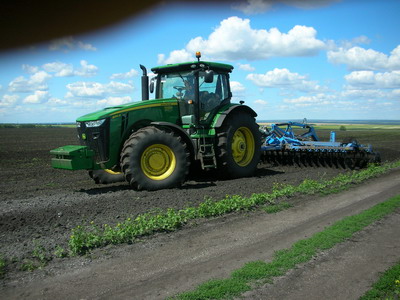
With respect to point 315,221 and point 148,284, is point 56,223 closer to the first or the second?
point 148,284

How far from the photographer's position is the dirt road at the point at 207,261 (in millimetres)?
3986

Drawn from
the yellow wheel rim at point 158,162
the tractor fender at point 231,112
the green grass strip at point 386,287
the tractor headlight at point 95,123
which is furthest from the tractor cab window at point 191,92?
the green grass strip at point 386,287

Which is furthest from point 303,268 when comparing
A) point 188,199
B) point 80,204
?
point 80,204

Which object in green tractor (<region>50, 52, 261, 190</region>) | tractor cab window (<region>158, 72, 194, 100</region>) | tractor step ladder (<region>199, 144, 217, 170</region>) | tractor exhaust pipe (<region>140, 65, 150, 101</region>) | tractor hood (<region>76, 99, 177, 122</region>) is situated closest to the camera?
green tractor (<region>50, 52, 261, 190</region>)

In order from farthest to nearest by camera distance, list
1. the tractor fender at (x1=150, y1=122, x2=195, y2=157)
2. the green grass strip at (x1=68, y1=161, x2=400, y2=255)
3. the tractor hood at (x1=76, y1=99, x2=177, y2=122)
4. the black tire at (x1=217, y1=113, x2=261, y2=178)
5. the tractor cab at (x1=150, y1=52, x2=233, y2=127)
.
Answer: the black tire at (x1=217, y1=113, x2=261, y2=178), the tractor cab at (x1=150, y1=52, x2=233, y2=127), the tractor fender at (x1=150, y1=122, x2=195, y2=157), the tractor hood at (x1=76, y1=99, x2=177, y2=122), the green grass strip at (x1=68, y1=161, x2=400, y2=255)

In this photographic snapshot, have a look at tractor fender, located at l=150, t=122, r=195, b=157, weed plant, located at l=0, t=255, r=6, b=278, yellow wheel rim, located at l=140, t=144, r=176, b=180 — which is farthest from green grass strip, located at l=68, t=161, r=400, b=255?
tractor fender, located at l=150, t=122, r=195, b=157

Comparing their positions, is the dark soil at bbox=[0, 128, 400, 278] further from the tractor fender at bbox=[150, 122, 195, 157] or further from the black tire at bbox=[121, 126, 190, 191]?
the tractor fender at bbox=[150, 122, 195, 157]

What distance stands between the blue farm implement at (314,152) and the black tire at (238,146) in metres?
2.13

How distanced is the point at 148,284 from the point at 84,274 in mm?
790

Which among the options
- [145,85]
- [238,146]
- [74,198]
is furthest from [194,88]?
[74,198]

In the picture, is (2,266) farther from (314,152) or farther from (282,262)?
(314,152)

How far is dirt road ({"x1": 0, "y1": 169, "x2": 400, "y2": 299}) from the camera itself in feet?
13.1

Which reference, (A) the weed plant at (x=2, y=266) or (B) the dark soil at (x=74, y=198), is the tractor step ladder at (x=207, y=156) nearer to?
(B) the dark soil at (x=74, y=198)

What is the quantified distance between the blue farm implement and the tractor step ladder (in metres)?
3.62
